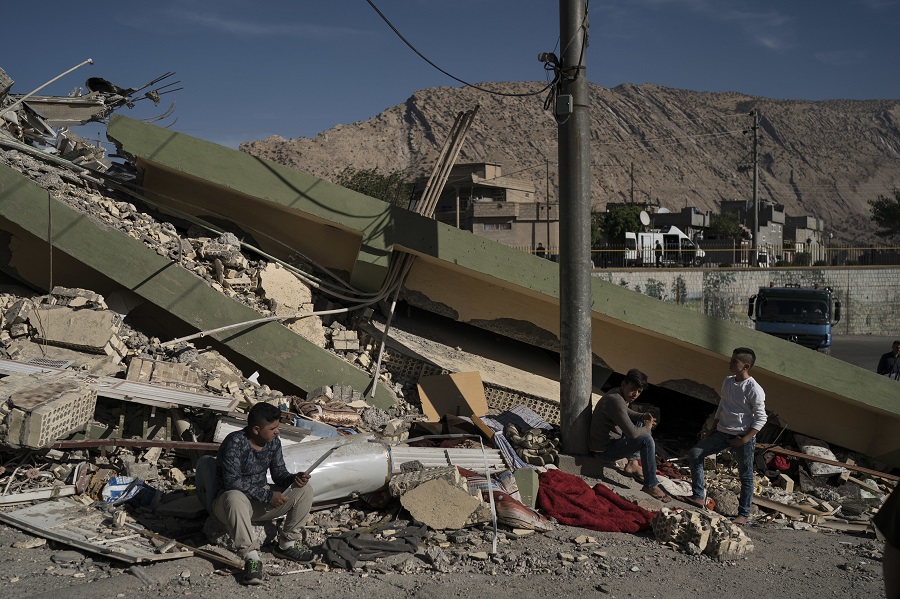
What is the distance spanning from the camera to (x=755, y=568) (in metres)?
5.29

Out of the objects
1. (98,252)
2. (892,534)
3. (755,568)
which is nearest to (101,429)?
(98,252)

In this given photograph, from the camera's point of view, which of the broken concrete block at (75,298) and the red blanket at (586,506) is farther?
the broken concrete block at (75,298)

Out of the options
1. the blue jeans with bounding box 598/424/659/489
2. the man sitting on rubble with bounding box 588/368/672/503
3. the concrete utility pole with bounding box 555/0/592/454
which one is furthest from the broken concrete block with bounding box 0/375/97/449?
the blue jeans with bounding box 598/424/659/489

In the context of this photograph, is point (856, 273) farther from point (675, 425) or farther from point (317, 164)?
point (317, 164)

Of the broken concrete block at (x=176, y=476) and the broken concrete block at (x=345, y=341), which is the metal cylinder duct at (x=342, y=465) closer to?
the broken concrete block at (x=176, y=476)

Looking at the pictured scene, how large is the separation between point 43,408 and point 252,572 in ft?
6.82

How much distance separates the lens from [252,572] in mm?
4426

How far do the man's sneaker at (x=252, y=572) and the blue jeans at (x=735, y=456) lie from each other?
3.85 meters

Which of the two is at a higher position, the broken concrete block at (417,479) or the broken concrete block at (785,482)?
the broken concrete block at (417,479)

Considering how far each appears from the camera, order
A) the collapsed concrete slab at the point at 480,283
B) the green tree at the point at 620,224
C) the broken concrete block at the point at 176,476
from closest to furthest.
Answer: the broken concrete block at the point at 176,476
the collapsed concrete slab at the point at 480,283
the green tree at the point at 620,224

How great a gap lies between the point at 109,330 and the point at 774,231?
62.0 meters

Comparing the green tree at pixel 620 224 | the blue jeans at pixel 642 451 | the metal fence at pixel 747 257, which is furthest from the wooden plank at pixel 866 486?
the green tree at pixel 620 224

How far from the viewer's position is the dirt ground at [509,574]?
4.35m

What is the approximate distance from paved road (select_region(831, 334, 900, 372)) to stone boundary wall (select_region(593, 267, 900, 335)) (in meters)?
0.94
